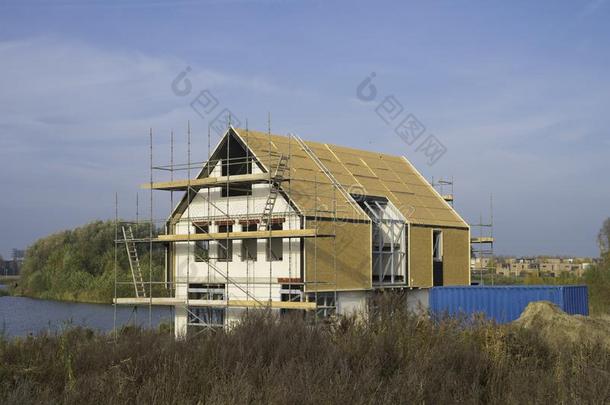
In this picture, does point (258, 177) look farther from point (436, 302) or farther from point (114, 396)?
point (114, 396)

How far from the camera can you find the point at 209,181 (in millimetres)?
24125

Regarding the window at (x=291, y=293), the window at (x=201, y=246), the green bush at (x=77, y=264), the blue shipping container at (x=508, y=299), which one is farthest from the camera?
the green bush at (x=77, y=264)

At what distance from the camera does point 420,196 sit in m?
30.4

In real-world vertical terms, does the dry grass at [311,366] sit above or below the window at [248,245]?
below

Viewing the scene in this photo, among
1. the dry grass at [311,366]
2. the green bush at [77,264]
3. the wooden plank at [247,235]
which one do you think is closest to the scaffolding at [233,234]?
the wooden plank at [247,235]

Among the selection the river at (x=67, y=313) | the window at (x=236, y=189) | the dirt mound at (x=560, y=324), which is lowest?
the river at (x=67, y=313)

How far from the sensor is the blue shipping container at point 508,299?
24609 mm

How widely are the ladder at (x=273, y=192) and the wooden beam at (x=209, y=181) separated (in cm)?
37

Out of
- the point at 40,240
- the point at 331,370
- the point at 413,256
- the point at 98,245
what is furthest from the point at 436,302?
the point at 40,240

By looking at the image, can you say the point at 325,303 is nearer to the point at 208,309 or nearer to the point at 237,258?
the point at 237,258

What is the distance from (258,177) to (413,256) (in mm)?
7723

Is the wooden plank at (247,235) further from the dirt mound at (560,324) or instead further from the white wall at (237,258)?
the dirt mound at (560,324)

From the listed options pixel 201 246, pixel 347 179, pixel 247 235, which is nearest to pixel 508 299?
pixel 347 179

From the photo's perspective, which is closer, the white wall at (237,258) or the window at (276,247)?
the white wall at (237,258)
